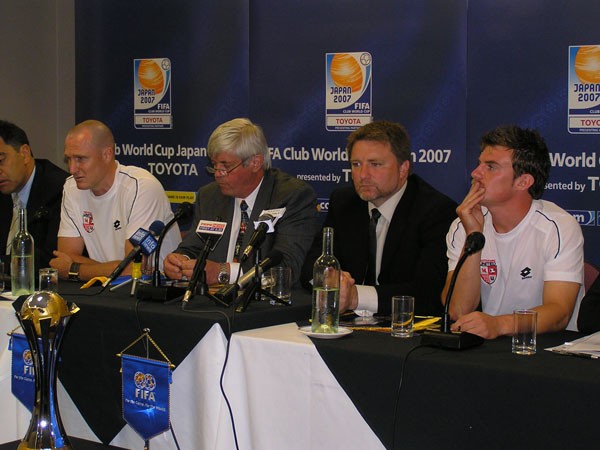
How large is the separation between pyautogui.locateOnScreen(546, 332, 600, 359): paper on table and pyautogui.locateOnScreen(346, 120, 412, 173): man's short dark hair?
1251mm

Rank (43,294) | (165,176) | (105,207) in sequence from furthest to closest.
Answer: (165,176)
(105,207)
(43,294)

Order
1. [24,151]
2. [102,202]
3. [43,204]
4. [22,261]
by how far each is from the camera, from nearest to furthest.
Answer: [22,261] → [102,202] → [43,204] → [24,151]

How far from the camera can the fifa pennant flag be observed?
8.62 ft

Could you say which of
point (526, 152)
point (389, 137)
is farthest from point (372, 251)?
point (526, 152)

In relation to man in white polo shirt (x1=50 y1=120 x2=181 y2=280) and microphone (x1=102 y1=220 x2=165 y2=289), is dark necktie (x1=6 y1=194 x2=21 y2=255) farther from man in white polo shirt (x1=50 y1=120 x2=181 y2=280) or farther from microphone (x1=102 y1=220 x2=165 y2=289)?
microphone (x1=102 y1=220 x2=165 y2=289)

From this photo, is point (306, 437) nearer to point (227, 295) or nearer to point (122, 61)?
point (227, 295)

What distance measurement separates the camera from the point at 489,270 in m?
3.02

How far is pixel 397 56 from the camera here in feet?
14.5

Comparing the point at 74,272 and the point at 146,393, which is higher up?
the point at 74,272

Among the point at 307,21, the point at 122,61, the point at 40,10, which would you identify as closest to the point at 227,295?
the point at 307,21

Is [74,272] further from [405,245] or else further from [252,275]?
[405,245]

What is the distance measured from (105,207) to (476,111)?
185 cm

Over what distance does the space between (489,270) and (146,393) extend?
4.05ft

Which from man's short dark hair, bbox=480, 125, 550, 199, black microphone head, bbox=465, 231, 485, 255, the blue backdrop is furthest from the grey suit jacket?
black microphone head, bbox=465, 231, 485, 255
